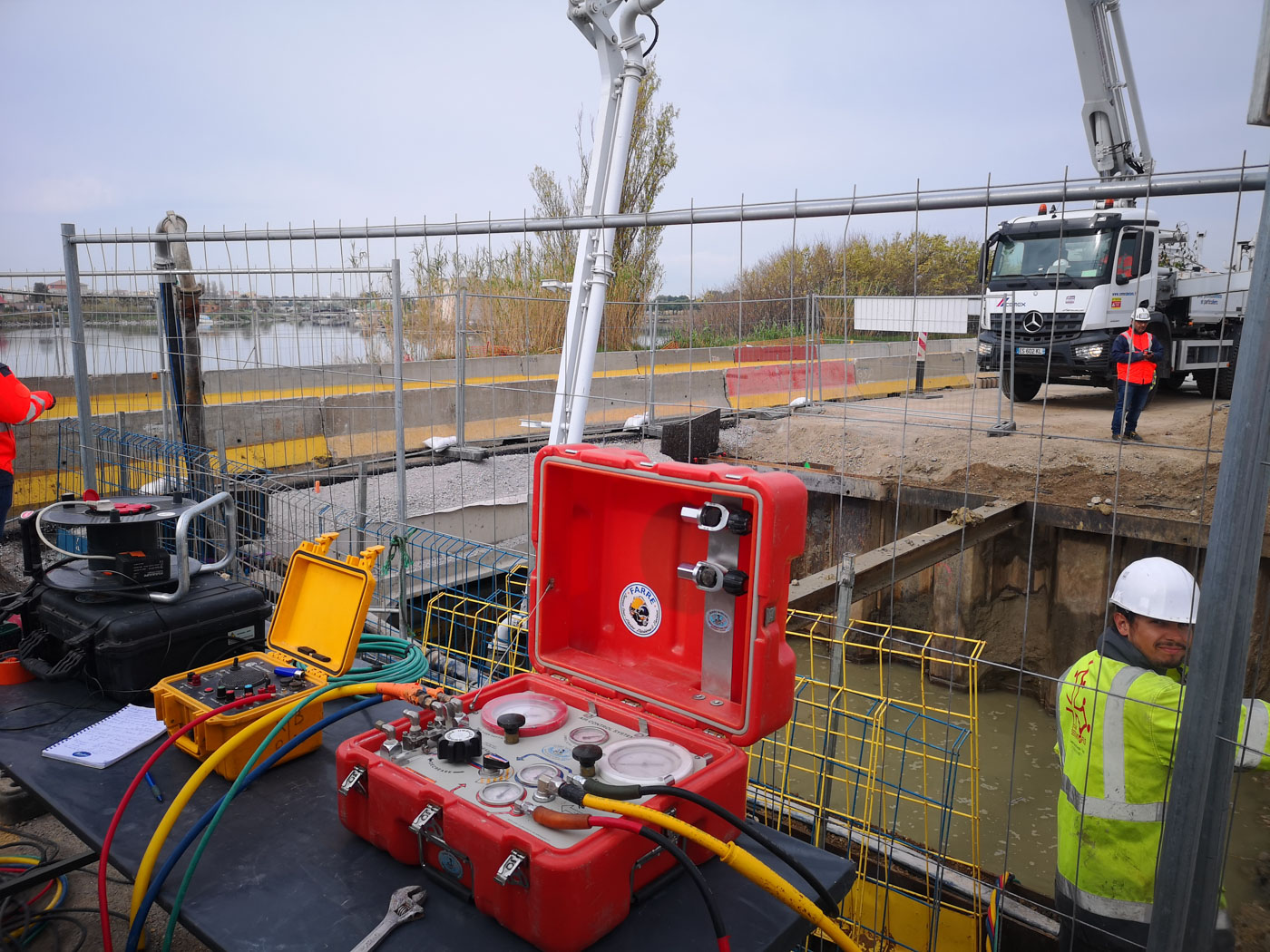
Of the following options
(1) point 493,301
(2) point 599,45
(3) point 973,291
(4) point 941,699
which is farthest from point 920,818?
(1) point 493,301

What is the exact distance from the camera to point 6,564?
618 cm

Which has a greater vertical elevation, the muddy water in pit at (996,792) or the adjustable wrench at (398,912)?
the adjustable wrench at (398,912)

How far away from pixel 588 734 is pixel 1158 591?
1.79 meters

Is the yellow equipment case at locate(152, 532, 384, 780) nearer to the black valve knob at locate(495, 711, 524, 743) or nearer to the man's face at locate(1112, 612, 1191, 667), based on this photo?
the black valve knob at locate(495, 711, 524, 743)

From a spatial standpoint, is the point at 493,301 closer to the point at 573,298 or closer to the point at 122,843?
the point at 573,298

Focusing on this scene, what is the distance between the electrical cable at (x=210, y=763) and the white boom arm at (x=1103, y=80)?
253 inches

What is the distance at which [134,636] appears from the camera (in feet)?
9.09

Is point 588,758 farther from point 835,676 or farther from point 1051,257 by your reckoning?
point 1051,257

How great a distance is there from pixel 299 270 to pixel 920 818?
5.56 m

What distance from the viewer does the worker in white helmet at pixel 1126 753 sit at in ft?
7.70

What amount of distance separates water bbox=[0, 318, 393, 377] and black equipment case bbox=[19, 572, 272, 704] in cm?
287

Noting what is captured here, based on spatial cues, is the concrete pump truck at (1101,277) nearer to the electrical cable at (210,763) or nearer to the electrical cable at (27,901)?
the electrical cable at (210,763)

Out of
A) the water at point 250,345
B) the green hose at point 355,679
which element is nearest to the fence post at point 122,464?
the water at point 250,345

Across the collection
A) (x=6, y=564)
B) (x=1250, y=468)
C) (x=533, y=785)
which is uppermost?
(x=1250, y=468)
